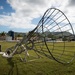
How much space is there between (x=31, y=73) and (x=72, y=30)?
2725 mm

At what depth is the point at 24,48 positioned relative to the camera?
9492 millimetres

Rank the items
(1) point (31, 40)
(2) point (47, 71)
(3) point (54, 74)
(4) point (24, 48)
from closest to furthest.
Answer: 1. (3) point (54, 74)
2. (2) point (47, 71)
3. (1) point (31, 40)
4. (4) point (24, 48)

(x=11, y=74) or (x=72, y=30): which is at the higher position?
(x=72, y=30)

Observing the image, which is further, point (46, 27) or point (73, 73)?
point (46, 27)

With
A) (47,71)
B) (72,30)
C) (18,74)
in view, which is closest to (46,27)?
(72,30)

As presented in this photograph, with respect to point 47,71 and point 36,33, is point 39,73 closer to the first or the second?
point 47,71

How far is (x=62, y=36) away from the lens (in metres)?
7.27

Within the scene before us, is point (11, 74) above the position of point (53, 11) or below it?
below

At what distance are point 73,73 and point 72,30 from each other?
1.96 meters

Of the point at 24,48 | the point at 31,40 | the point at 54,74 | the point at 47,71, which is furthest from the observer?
the point at 24,48

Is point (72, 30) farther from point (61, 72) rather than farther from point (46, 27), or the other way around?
point (61, 72)

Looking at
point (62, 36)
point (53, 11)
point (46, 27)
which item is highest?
point (53, 11)

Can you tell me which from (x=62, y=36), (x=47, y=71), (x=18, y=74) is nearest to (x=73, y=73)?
(x=47, y=71)

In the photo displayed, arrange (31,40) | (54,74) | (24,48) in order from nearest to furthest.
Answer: (54,74) → (31,40) → (24,48)
